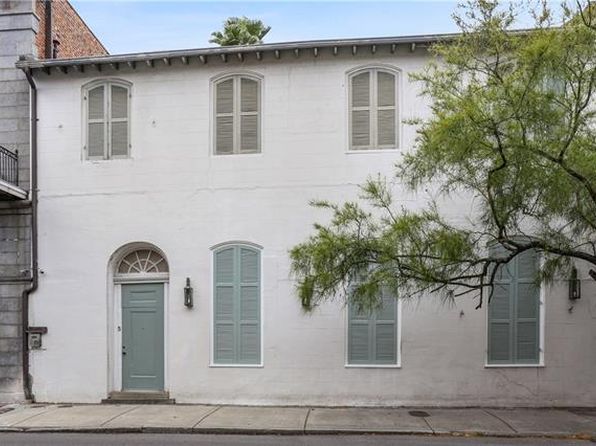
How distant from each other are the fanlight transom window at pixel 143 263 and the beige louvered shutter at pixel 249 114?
2.61 meters

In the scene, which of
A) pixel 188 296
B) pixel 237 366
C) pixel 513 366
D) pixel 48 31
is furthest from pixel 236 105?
pixel 513 366

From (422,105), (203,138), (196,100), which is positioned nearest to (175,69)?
(196,100)

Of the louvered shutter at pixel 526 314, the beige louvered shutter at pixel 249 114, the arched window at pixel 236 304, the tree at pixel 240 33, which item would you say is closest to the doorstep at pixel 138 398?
the arched window at pixel 236 304

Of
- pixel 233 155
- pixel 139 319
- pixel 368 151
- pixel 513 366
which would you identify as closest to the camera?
A: pixel 513 366

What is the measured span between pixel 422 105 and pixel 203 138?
13.3 ft

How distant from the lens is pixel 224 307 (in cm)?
1038

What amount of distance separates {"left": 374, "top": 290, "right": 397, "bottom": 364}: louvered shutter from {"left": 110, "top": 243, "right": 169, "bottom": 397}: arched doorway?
3.93 metres

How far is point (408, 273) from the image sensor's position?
24.4 ft

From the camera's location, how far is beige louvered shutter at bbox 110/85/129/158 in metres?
10.8

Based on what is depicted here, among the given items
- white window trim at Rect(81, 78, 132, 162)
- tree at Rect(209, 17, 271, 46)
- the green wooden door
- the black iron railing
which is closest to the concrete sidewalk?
the green wooden door

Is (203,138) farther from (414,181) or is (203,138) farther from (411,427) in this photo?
(411,427)

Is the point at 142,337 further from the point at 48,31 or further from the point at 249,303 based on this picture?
the point at 48,31

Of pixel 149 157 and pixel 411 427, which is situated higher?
pixel 149 157

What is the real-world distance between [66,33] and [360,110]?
292 inches
